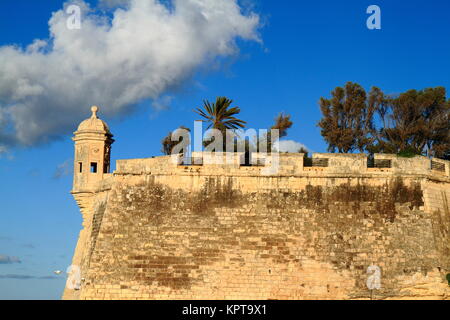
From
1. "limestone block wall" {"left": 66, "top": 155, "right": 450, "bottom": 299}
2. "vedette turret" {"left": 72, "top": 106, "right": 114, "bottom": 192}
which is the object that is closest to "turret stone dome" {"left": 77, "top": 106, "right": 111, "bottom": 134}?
"vedette turret" {"left": 72, "top": 106, "right": 114, "bottom": 192}

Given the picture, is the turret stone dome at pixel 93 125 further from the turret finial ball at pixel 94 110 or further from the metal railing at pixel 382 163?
the metal railing at pixel 382 163

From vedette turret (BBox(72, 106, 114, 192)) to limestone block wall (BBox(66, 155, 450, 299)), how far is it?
178 centimetres

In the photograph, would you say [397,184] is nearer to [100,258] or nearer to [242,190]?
[242,190]

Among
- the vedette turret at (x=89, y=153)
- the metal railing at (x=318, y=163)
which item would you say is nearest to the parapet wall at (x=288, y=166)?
the metal railing at (x=318, y=163)

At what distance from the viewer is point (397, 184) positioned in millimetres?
25250

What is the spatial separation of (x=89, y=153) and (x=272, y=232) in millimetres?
7664

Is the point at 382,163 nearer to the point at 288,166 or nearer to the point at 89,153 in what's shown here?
the point at 288,166

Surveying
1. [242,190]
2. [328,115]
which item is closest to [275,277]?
[242,190]

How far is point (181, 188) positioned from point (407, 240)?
7.77m

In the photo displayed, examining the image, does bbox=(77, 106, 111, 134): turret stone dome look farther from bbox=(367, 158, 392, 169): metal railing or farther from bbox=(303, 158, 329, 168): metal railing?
bbox=(367, 158, 392, 169): metal railing

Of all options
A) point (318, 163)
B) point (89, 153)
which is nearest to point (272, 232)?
point (318, 163)

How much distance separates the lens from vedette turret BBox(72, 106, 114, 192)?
27.6m
